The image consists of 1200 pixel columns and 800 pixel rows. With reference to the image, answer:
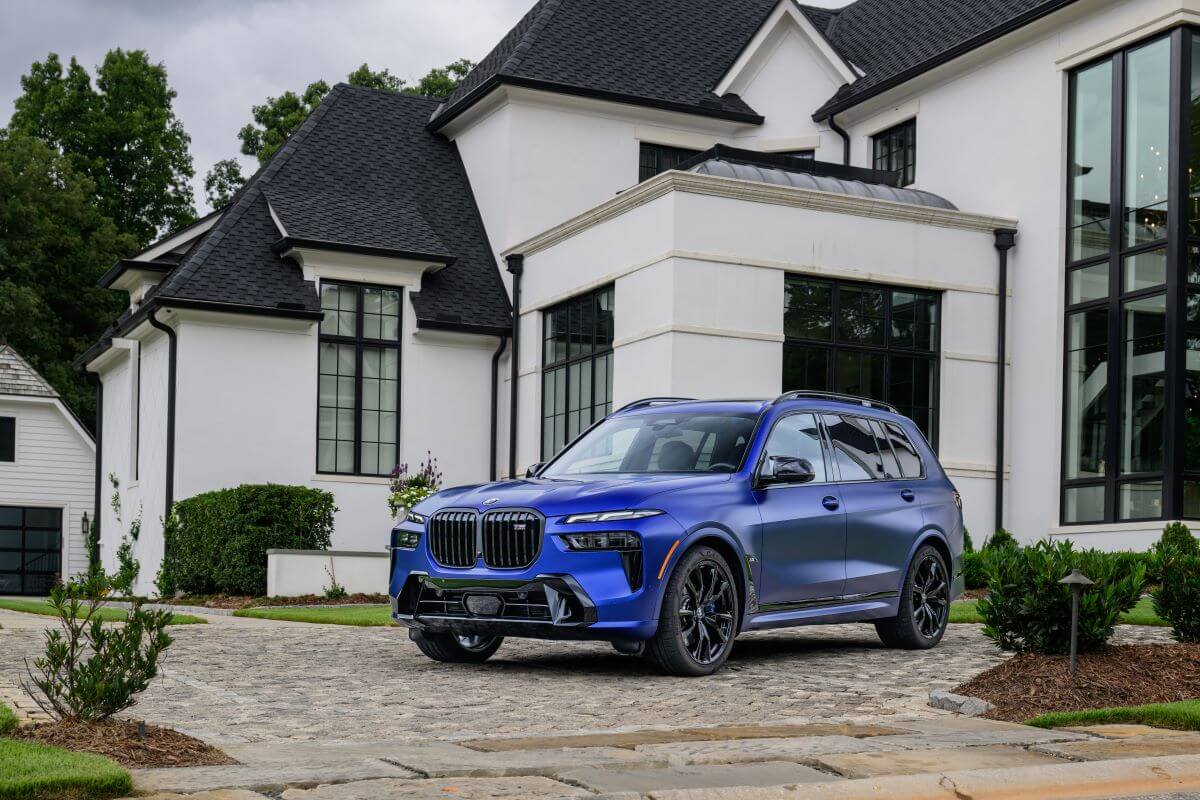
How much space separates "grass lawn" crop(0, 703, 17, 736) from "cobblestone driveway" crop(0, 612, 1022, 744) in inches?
33.5

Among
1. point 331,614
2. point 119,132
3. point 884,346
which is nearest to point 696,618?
point 331,614

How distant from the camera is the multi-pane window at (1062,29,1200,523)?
1869cm

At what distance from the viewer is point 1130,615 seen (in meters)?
14.2

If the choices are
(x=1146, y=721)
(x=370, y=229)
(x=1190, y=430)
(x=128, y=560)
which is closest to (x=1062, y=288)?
(x=1190, y=430)

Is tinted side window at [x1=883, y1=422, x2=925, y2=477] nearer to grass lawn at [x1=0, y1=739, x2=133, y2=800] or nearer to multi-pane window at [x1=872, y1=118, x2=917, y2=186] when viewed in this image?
grass lawn at [x1=0, y1=739, x2=133, y2=800]

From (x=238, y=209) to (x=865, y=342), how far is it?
34.5 ft

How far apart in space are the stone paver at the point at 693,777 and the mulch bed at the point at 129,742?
5.16ft

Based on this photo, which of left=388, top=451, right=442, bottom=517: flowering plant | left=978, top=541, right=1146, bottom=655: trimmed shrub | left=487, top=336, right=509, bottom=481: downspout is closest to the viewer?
left=978, top=541, right=1146, bottom=655: trimmed shrub

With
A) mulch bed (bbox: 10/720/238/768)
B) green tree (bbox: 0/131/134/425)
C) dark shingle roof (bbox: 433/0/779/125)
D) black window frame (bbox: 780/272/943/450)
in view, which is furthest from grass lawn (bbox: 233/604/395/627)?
green tree (bbox: 0/131/134/425)

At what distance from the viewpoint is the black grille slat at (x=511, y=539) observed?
32.1 feet

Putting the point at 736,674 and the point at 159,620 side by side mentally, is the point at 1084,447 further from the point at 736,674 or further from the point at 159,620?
the point at 159,620

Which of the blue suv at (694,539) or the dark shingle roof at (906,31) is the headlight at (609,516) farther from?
the dark shingle roof at (906,31)

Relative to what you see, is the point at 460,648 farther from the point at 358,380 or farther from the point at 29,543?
the point at 29,543

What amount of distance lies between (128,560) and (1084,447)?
1592 centimetres
